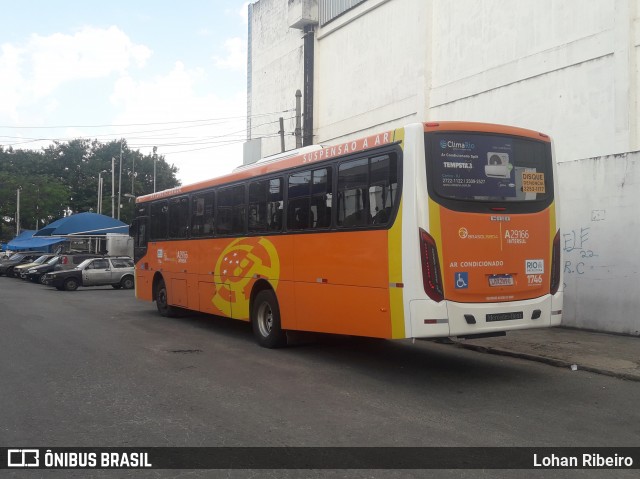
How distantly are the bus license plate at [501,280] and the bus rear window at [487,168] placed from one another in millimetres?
1007

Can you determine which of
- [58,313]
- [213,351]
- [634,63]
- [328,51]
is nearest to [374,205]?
[213,351]

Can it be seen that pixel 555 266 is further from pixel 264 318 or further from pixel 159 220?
pixel 159 220

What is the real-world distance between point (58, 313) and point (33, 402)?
1048cm

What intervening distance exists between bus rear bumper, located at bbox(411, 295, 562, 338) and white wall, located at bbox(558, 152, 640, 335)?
360 centimetres

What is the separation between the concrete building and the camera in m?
12.0

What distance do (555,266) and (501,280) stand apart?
3.67 ft

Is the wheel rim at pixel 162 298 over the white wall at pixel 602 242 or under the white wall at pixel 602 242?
under

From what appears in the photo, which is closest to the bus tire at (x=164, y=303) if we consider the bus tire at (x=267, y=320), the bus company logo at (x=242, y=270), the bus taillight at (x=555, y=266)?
the bus company logo at (x=242, y=270)

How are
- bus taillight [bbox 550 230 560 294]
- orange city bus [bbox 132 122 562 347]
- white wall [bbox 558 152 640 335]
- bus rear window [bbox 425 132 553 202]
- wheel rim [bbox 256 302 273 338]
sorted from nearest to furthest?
1. orange city bus [bbox 132 122 562 347]
2. bus rear window [bbox 425 132 553 202]
3. bus taillight [bbox 550 230 560 294]
4. wheel rim [bbox 256 302 273 338]
5. white wall [bbox 558 152 640 335]

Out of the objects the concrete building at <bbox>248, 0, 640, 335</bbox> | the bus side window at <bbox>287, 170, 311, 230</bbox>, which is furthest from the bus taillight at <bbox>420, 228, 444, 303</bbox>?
the concrete building at <bbox>248, 0, 640, 335</bbox>

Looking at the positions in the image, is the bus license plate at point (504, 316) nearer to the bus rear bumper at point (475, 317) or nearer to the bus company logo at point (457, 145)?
the bus rear bumper at point (475, 317)

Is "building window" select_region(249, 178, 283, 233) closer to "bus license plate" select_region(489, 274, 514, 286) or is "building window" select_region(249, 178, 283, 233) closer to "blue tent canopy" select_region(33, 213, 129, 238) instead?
"bus license plate" select_region(489, 274, 514, 286)

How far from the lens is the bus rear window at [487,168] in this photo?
7625 millimetres

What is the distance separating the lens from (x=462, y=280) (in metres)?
7.56
